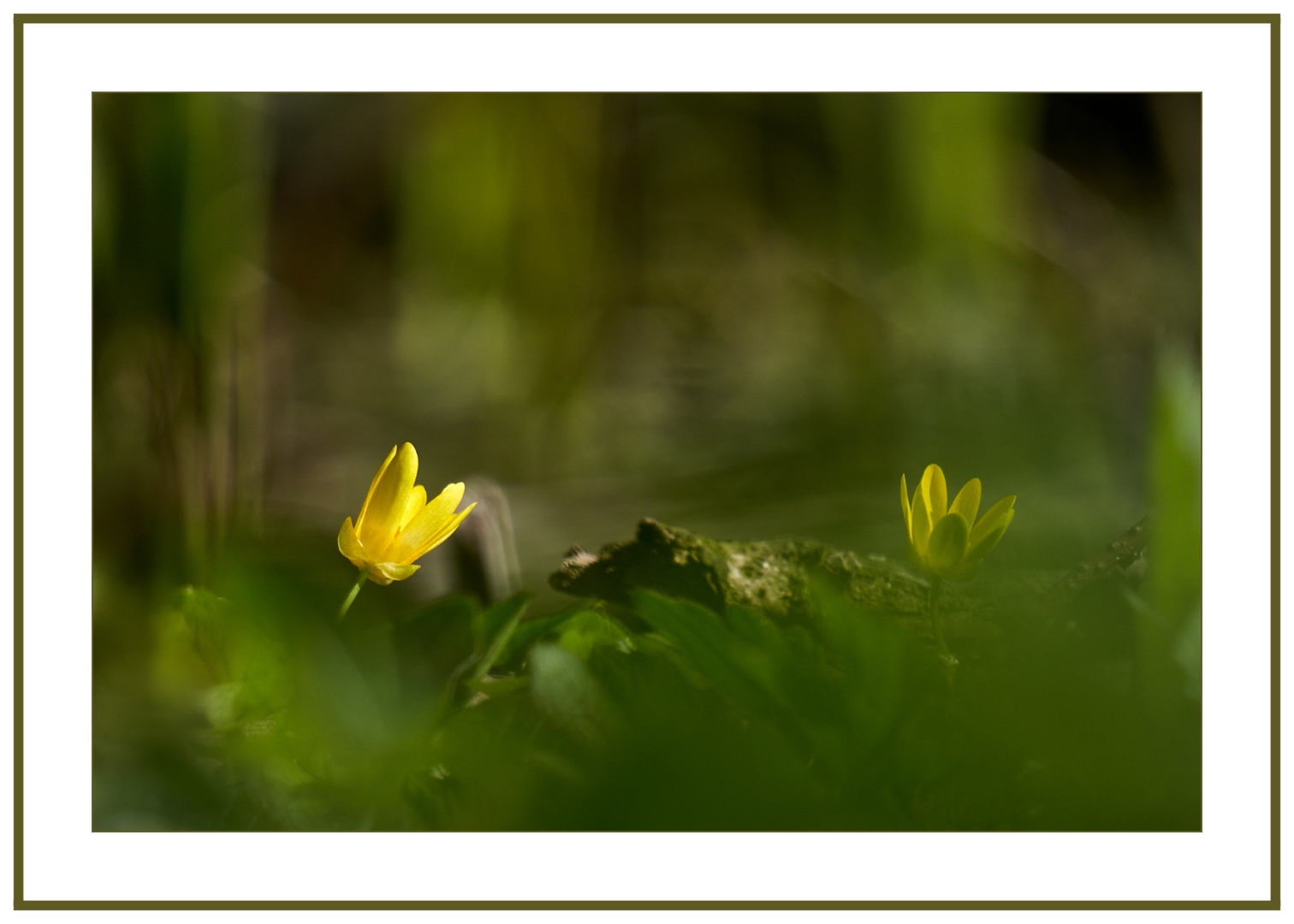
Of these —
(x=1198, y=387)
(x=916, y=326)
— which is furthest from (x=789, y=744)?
(x=916, y=326)

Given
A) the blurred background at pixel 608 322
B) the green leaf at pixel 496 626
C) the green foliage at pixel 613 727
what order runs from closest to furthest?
1. the green foliage at pixel 613 727
2. the green leaf at pixel 496 626
3. the blurred background at pixel 608 322

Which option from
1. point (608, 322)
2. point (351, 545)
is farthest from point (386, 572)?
Answer: point (608, 322)

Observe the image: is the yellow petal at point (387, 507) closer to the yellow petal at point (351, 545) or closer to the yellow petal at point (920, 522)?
the yellow petal at point (351, 545)

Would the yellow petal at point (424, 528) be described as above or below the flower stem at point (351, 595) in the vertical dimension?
above

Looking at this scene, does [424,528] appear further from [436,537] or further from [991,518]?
[991,518]

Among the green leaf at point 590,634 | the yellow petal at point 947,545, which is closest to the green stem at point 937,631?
the yellow petal at point 947,545
